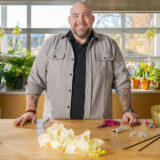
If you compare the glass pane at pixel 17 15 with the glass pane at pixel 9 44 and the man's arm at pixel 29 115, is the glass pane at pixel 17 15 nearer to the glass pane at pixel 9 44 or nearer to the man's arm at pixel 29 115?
the glass pane at pixel 9 44

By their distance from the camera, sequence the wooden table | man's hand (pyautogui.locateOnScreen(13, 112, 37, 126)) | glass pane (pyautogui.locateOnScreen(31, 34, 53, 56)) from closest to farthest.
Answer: the wooden table
man's hand (pyautogui.locateOnScreen(13, 112, 37, 126))
glass pane (pyautogui.locateOnScreen(31, 34, 53, 56))

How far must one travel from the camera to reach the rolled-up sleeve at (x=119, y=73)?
2.04m

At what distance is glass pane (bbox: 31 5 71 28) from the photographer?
4340mm

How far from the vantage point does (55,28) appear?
433cm

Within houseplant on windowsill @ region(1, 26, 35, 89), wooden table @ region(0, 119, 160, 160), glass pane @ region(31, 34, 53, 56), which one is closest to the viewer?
wooden table @ region(0, 119, 160, 160)

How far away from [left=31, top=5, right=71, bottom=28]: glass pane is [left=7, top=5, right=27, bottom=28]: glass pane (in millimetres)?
152

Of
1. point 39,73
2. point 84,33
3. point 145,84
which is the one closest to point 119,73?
point 84,33

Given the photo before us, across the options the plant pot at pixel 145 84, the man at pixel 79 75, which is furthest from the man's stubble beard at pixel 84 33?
the plant pot at pixel 145 84

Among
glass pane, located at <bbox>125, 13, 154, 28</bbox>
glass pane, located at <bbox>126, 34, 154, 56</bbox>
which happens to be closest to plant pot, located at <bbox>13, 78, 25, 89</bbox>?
glass pane, located at <bbox>126, 34, 154, 56</bbox>

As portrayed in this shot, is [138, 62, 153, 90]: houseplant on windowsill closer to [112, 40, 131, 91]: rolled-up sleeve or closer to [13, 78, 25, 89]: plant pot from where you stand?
[112, 40, 131, 91]: rolled-up sleeve

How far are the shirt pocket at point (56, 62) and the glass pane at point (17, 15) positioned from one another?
8.12 feet

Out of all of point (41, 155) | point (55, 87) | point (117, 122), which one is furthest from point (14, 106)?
point (41, 155)

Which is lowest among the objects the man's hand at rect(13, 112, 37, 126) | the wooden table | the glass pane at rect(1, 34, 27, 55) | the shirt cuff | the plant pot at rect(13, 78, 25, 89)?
the wooden table

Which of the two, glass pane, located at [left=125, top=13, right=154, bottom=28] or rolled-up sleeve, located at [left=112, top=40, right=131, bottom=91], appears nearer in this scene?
rolled-up sleeve, located at [left=112, top=40, right=131, bottom=91]
